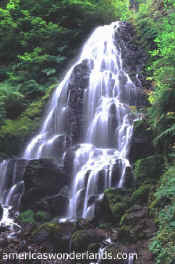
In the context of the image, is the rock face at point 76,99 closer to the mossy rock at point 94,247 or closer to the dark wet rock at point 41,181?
the dark wet rock at point 41,181

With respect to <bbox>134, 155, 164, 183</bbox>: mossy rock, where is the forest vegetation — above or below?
above

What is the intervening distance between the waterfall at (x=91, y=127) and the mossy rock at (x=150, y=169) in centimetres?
65

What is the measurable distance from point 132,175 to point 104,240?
2615mm

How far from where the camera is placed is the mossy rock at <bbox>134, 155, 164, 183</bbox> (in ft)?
23.8

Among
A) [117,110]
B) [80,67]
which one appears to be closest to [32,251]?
[117,110]

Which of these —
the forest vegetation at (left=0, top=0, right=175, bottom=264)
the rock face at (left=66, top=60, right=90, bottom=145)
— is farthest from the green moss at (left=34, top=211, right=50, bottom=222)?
the forest vegetation at (left=0, top=0, right=175, bottom=264)

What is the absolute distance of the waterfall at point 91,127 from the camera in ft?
27.5

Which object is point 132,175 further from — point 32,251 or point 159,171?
point 32,251

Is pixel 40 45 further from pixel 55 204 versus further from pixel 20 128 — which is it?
pixel 55 204

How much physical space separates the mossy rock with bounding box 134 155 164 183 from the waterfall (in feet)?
2.14

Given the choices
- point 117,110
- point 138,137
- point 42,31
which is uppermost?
point 42,31

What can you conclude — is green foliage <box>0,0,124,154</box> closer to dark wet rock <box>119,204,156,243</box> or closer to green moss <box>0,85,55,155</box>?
green moss <box>0,85,55,155</box>

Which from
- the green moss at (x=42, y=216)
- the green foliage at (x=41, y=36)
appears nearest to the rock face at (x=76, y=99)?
the green foliage at (x=41, y=36)

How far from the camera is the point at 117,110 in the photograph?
11.3 metres
